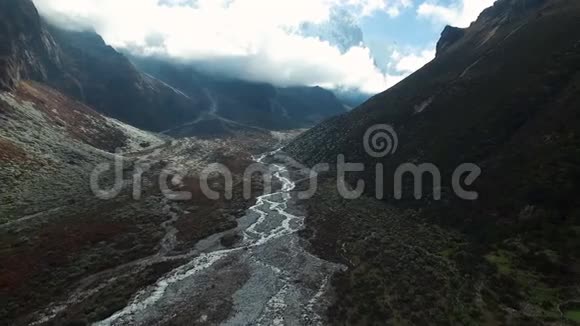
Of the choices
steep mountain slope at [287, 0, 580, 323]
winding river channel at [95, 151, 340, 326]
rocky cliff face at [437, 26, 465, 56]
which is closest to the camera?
winding river channel at [95, 151, 340, 326]

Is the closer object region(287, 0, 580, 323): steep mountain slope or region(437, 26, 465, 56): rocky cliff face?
region(287, 0, 580, 323): steep mountain slope

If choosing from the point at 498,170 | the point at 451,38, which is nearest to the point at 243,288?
the point at 498,170

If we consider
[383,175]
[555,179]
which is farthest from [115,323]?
[383,175]

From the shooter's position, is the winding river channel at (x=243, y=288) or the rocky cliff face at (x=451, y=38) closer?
the winding river channel at (x=243, y=288)

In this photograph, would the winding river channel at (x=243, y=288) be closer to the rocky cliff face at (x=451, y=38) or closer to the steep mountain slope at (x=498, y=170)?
the steep mountain slope at (x=498, y=170)

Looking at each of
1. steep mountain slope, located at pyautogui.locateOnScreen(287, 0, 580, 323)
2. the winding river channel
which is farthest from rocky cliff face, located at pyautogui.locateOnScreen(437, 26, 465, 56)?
the winding river channel

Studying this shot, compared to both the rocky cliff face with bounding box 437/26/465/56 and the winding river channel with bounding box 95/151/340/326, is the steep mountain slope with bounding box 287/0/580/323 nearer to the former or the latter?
the winding river channel with bounding box 95/151/340/326

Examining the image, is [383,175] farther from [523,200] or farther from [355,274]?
[355,274]

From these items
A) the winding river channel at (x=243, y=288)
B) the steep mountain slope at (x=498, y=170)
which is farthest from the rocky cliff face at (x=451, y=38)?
the winding river channel at (x=243, y=288)
